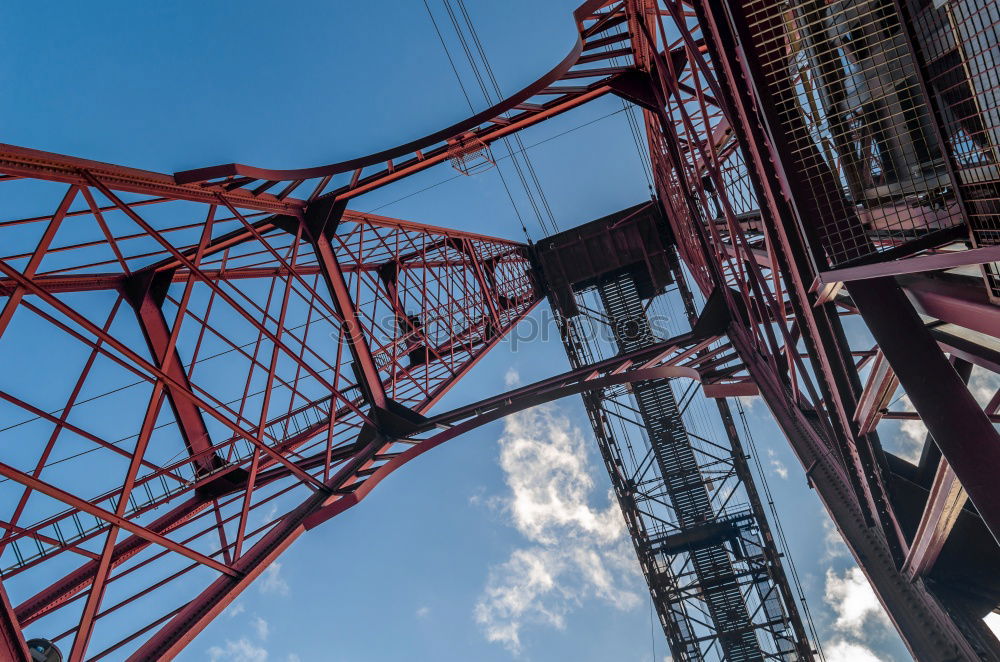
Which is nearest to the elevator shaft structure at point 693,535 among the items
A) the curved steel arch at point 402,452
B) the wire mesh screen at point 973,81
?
the curved steel arch at point 402,452

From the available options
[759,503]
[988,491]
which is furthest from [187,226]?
[759,503]

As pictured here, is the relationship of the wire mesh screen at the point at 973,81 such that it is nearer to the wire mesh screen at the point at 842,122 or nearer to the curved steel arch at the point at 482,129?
the wire mesh screen at the point at 842,122

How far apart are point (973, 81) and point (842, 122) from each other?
106 cm

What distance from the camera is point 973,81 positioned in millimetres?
4656

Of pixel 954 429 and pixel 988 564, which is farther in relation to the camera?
pixel 988 564

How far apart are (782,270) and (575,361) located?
1501 centimetres

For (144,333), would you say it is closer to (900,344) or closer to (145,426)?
(145,426)

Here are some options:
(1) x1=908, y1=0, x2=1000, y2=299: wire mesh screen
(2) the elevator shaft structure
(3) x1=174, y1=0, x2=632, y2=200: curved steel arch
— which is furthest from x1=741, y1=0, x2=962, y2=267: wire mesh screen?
(2) the elevator shaft structure

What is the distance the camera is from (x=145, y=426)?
7.13 metres

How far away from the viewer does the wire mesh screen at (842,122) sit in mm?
5742

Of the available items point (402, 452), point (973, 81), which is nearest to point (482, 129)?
point (402, 452)

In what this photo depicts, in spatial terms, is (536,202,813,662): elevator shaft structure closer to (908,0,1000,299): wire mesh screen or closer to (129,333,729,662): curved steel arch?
(129,333,729,662): curved steel arch

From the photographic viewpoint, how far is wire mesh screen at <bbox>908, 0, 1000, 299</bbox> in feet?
14.4

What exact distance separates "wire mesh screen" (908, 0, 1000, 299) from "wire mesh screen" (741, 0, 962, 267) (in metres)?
0.23
